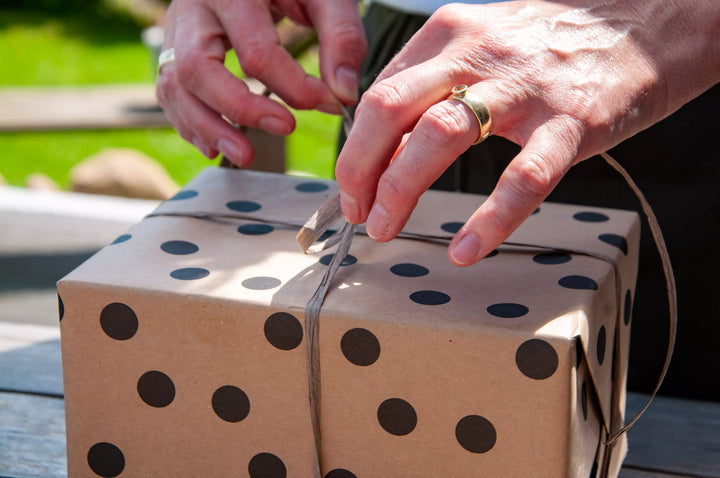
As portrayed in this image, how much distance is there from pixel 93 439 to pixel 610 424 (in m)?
0.46

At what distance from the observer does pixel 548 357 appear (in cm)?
59

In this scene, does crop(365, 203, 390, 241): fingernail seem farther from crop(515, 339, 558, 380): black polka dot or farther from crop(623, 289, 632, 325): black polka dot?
crop(623, 289, 632, 325): black polka dot

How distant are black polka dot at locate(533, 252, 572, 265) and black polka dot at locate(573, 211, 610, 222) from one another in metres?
0.09

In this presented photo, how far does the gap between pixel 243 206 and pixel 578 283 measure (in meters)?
0.35

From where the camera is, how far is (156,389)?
69 cm

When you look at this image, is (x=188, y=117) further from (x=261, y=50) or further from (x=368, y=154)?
(x=368, y=154)

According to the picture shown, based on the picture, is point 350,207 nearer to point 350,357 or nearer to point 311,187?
point 350,357

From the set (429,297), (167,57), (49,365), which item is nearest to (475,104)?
(429,297)

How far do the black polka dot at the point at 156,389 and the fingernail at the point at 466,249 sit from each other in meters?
0.26

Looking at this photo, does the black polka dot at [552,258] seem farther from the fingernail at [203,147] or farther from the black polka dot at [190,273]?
the fingernail at [203,147]

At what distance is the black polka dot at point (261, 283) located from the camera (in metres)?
0.67

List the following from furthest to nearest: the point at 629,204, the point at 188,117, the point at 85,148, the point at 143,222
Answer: the point at 85,148 < the point at 629,204 < the point at 188,117 < the point at 143,222

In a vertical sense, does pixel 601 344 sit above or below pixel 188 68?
below

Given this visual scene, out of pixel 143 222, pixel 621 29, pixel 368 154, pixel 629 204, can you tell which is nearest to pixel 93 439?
pixel 143 222
